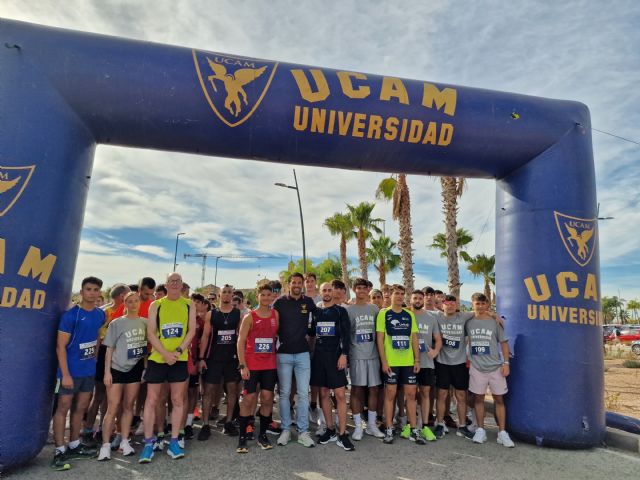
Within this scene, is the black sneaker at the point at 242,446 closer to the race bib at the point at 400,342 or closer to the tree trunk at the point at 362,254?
the race bib at the point at 400,342

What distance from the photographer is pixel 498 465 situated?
4.28m

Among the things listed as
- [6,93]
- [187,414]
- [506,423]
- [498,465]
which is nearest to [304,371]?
[187,414]

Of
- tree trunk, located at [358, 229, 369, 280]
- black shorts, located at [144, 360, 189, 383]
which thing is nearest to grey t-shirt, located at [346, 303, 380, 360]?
black shorts, located at [144, 360, 189, 383]

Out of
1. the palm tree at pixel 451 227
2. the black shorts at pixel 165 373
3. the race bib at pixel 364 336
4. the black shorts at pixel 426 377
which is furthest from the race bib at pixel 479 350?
the palm tree at pixel 451 227

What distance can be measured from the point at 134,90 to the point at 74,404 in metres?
3.48

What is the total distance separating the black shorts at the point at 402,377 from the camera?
5090 mm

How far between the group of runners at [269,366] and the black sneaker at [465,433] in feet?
0.04

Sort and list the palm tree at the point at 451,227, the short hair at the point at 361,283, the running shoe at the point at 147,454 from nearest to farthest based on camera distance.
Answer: the running shoe at the point at 147,454 → the short hair at the point at 361,283 → the palm tree at the point at 451,227

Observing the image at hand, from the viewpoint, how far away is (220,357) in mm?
5359

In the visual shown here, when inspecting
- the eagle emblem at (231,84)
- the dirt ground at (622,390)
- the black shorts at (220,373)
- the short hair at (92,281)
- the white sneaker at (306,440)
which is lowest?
the white sneaker at (306,440)

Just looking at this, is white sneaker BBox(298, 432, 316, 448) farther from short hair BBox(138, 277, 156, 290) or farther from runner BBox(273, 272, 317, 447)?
short hair BBox(138, 277, 156, 290)

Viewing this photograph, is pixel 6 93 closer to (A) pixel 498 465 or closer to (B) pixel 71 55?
(B) pixel 71 55

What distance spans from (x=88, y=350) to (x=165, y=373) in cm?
84

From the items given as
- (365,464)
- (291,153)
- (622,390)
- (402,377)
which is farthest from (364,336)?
(622,390)
